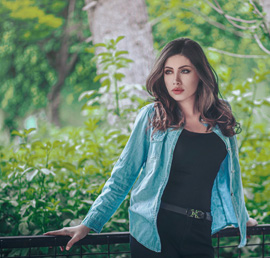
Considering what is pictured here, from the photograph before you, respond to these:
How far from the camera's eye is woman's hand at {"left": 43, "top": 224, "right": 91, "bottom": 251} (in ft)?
4.93

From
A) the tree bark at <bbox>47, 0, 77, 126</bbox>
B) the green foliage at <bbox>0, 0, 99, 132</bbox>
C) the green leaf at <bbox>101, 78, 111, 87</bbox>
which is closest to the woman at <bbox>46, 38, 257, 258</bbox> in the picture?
the green leaf at <bbox>101, 78, 111, 87</bbox>

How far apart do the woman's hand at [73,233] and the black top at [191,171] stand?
37 cm

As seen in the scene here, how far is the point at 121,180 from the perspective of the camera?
1590 millimetres

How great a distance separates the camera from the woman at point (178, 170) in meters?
1.50

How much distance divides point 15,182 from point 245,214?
1394 millimetres

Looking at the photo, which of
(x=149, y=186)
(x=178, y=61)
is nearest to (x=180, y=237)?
(x=149, y=186)

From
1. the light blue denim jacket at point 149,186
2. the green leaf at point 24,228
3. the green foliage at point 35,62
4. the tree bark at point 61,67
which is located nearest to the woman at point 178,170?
the light blue denim jacket at point 149,186

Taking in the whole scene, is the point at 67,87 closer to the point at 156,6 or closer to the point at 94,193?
the point at 156,6

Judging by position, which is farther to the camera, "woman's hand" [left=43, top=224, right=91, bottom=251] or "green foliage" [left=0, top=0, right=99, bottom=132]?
"green foliage" [left=0, top=0, right=99, bottom=132]

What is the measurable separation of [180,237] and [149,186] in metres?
0.25

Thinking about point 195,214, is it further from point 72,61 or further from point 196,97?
point 72,61

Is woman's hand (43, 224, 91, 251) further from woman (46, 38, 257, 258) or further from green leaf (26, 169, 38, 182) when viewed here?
green leaf (26, 169, 38, 182)

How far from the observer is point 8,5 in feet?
31.2

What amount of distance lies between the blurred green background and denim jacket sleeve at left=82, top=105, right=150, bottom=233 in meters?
0.40
